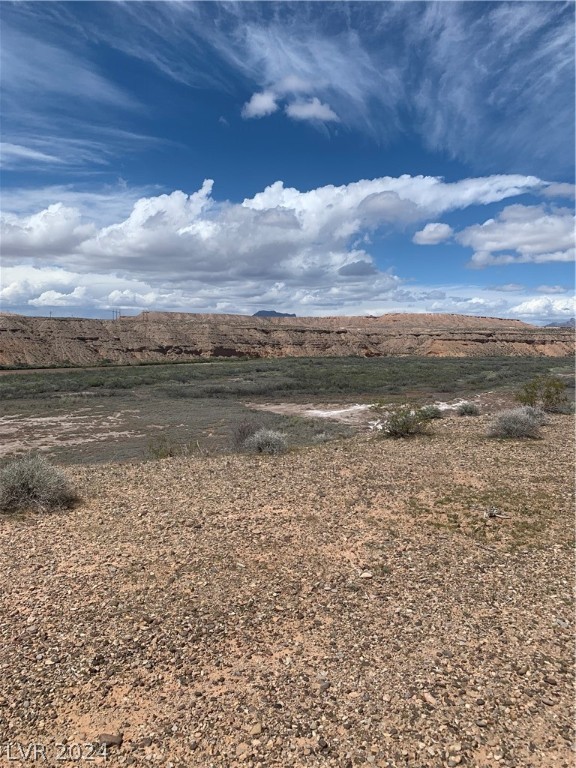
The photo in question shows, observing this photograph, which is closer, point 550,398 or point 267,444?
point 267,444

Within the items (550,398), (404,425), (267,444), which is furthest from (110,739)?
(550,398)

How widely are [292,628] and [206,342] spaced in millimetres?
81903

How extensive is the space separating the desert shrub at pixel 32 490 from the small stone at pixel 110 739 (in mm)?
4637

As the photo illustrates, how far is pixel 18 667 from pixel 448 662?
3.48 m

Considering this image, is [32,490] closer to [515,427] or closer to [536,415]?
[515,427]

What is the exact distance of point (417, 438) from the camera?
1304 cm

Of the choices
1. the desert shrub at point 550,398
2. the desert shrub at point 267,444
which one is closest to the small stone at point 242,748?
the desert shrub at point 267,444

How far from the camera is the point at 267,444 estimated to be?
11711 millimetres

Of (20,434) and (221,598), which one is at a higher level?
(221,598)

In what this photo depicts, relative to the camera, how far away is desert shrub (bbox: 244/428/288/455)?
11562 millimetres

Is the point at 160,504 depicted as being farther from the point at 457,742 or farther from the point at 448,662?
the point at 457,742

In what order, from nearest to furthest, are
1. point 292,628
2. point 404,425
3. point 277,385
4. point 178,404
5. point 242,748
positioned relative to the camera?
point 242,748 → point 292,628 → point 404,425 → point 178,404 → point 277,385

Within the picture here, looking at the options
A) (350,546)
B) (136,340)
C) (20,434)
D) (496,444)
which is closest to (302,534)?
(350,546)

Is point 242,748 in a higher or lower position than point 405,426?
lower
